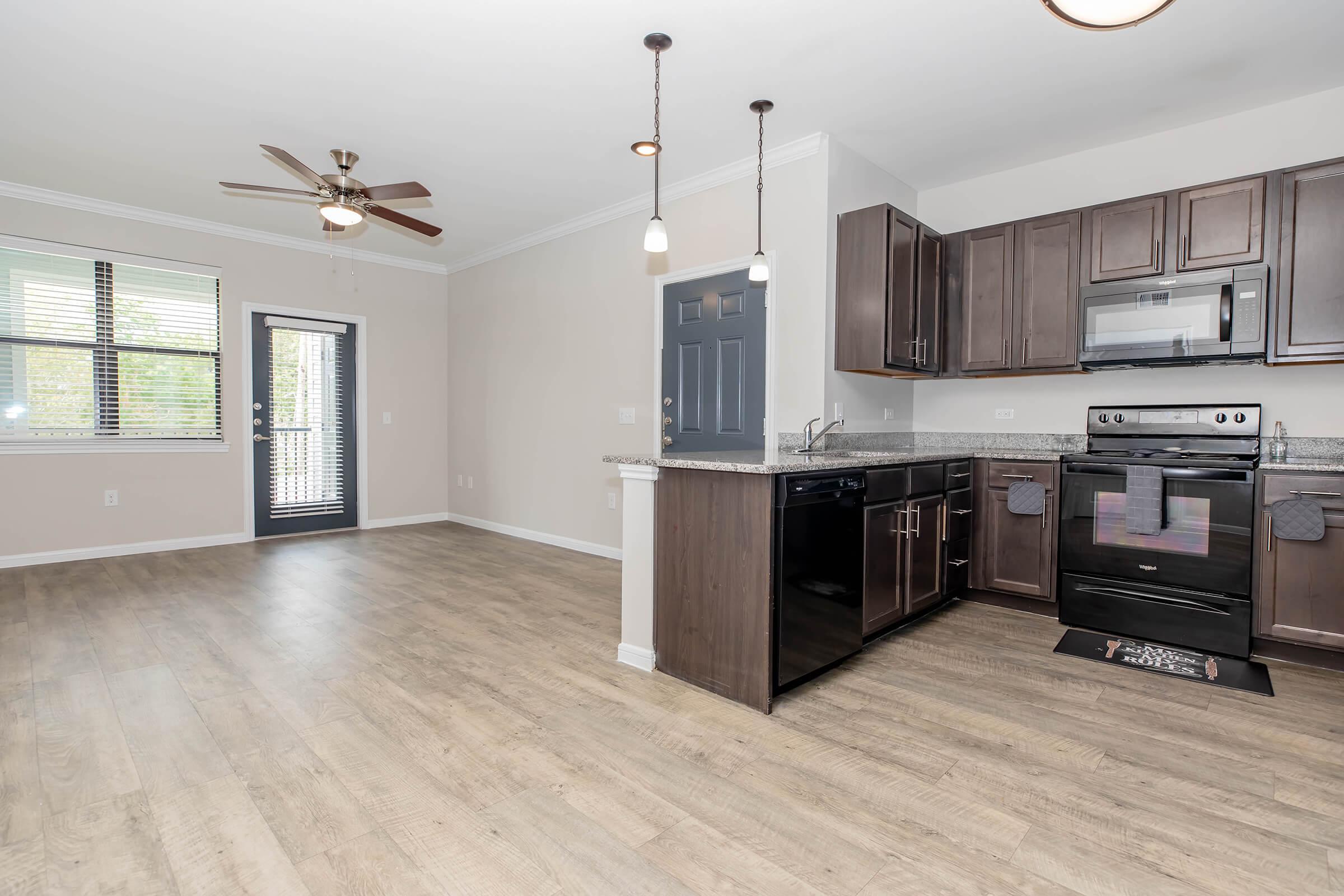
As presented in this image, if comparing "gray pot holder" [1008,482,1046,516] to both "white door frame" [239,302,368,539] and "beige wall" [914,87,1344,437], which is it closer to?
"beige wall" [914,87,1344,437]

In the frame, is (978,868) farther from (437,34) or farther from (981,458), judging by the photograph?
(437,34)

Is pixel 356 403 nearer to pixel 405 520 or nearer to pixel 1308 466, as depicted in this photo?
pixel 405 520

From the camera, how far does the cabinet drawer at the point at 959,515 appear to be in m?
3.54

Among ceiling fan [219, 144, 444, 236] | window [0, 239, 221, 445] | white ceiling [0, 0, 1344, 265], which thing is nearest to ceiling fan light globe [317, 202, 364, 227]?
ceiling fan [219, 144, 444, 236]

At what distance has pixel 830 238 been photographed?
3676 millimetres

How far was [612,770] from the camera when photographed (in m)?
1.98

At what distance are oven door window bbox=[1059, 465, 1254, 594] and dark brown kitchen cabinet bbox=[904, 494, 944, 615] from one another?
65cm

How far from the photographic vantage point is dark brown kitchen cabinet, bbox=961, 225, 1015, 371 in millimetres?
3865

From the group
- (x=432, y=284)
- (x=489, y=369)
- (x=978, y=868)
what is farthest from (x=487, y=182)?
(x=978, y=868)

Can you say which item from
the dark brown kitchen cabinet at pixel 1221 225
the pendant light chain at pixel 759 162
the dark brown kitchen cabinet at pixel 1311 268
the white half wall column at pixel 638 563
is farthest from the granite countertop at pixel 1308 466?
the white half wall column at pixel 638 563

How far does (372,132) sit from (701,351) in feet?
7.62

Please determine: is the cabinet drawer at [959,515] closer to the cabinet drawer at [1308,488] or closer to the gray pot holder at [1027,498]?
the gray pot holder at [1027,498]

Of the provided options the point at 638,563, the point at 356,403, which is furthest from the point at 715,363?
the point at 356,403

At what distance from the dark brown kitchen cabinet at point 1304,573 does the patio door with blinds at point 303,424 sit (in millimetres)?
6676
